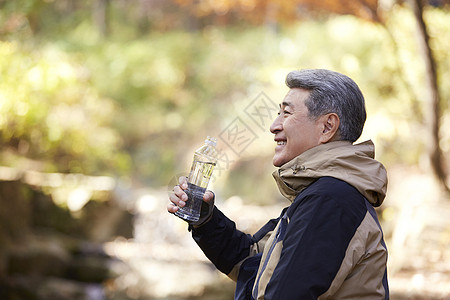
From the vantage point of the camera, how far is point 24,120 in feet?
28.6

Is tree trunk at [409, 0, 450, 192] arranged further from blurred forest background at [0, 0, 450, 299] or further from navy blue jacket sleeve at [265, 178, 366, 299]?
navy blue jacket sleeve at [265, 178, 366, 299]

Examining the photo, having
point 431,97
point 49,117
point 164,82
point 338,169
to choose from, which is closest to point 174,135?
point 164,82

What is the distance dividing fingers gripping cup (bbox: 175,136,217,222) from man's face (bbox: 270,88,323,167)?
28 cm

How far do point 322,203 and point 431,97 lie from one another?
18.0 feet

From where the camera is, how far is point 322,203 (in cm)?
136

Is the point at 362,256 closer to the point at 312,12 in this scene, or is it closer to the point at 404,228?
the point at 404,228

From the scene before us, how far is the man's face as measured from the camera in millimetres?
1559

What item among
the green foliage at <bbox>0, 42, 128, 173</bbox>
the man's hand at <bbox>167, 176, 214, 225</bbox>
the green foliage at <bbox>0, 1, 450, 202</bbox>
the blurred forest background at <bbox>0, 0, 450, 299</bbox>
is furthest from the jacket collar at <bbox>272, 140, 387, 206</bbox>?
the green foliage at <bbox>0, 42, 128, 173</bbox>

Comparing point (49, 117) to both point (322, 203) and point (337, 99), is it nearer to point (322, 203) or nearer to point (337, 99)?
point (337, 99)

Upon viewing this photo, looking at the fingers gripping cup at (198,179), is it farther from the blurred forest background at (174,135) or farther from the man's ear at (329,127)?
the man's ear at (329,127)

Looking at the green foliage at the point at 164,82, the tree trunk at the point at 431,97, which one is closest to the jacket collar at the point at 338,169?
the tree trunk at the point at 431,97

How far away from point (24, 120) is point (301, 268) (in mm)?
8154

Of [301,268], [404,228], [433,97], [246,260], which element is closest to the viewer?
[301,268]

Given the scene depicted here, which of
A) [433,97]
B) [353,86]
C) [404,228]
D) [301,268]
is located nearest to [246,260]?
[301,268]
